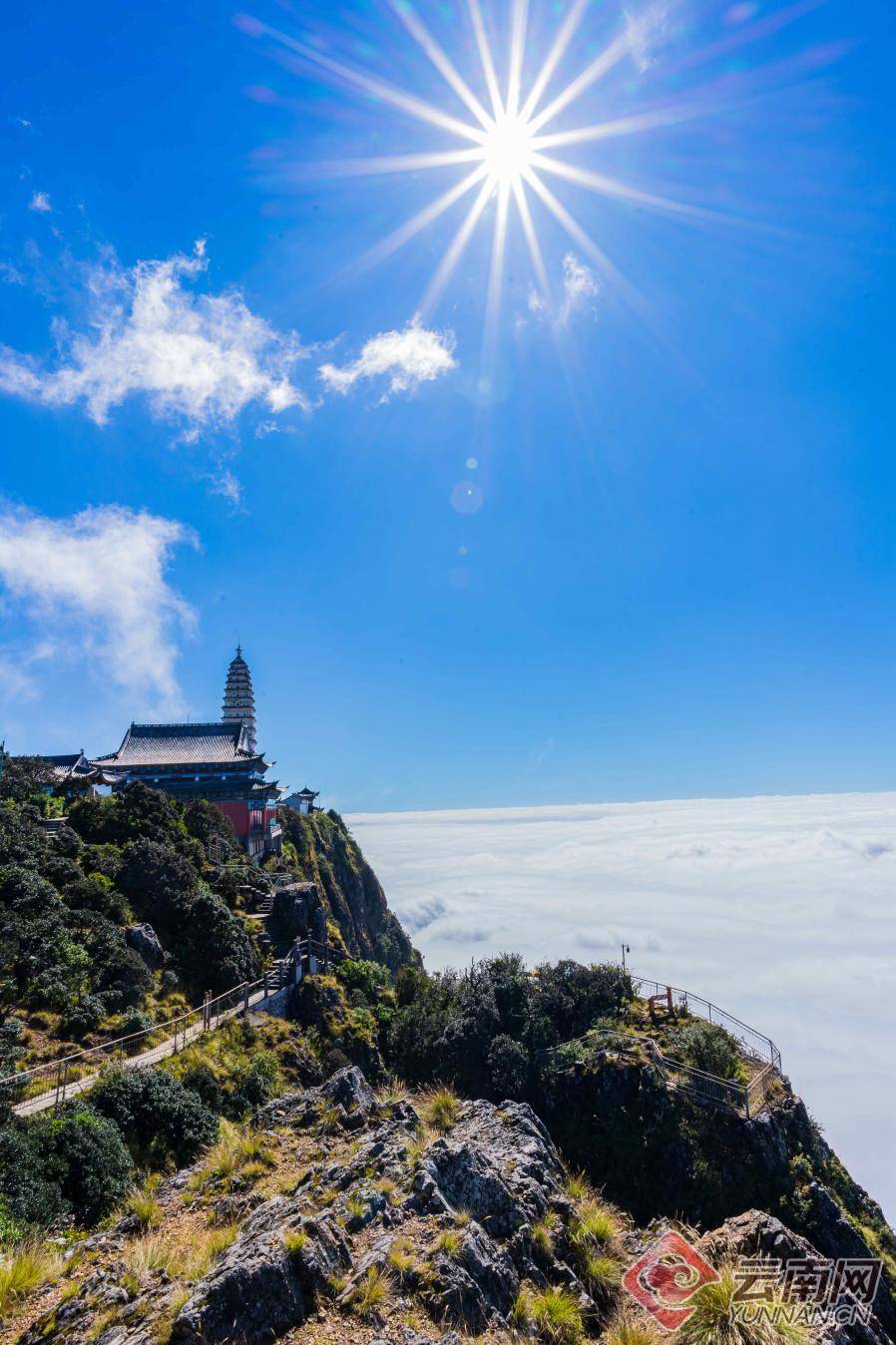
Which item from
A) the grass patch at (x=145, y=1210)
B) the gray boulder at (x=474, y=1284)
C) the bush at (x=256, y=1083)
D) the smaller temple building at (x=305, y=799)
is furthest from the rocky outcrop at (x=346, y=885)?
the gray boulder at (x=474, y=1284)

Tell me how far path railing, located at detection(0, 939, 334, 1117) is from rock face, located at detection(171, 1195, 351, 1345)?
9904 mm

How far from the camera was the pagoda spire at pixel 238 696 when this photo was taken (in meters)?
79.0

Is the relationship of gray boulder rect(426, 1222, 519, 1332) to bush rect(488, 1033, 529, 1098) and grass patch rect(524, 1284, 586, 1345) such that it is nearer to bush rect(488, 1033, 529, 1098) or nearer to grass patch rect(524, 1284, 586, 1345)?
grass patch rect(524, 1284, 586, 1345)

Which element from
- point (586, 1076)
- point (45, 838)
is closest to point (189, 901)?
point (45, 838)

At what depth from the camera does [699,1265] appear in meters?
8.55

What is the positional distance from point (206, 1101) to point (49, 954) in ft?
26.9

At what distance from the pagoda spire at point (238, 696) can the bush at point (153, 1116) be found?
6507 centimetres

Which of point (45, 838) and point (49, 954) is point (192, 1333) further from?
point (45, 838)

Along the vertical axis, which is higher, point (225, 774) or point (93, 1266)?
point (225, 774)

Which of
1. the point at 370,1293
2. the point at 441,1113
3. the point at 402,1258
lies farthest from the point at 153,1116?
the point at 370,1293

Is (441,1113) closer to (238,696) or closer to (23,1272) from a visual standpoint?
(23,1272)

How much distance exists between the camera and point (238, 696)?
7950 cm

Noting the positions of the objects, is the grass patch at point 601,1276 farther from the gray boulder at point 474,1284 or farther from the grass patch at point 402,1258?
the grass patch at point 402,1258

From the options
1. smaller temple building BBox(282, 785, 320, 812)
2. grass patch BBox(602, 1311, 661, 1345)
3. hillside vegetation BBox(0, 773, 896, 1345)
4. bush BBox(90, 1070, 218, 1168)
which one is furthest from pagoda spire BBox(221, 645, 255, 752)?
grass patch BBox(602, 1311, 661, 1345)
